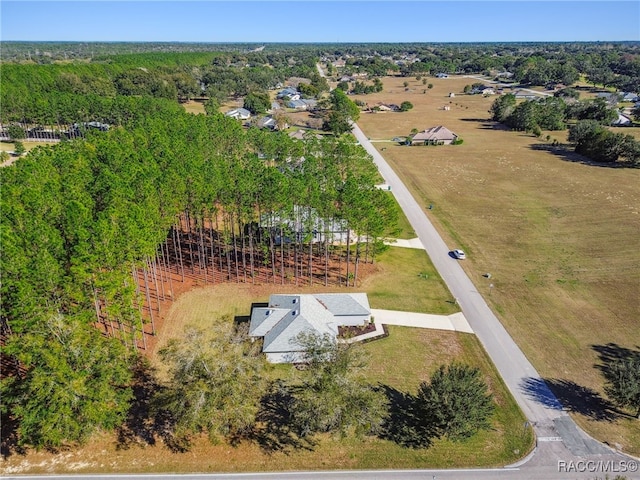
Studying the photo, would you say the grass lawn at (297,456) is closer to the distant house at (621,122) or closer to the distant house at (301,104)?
the distant house at (621,122)

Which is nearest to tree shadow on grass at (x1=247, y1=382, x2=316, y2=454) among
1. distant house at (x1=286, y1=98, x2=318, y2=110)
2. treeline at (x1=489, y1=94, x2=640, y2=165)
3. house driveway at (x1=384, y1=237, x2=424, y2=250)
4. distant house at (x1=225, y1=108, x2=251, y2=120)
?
house driveway at (x1=384, y1=237, x2=424, y2=250)

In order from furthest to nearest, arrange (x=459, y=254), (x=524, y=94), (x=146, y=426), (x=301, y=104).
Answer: (x=524, y=94) → (x=301, y=104) → (x=459, y=254) → (x=146, y=426)

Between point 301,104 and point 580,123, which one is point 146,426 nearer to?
point 580,123

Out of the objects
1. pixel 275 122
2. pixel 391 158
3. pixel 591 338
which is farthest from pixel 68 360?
pixel 275 122

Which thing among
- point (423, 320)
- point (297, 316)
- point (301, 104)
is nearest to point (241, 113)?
point (301, 104)

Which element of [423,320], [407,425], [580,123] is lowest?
[407,425]

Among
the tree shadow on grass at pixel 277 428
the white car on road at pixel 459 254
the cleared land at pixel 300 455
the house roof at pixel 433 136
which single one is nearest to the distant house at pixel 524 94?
the house roof at pixel 433 136
